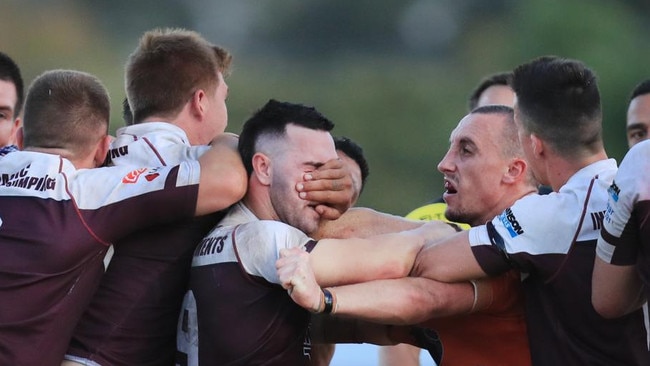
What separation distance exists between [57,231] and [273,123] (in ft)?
3.08

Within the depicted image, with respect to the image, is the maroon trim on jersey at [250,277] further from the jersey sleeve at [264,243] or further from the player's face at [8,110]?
the player's face at [8,110]

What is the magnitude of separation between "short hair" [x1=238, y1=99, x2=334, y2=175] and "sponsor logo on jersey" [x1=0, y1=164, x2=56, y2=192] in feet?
2.48

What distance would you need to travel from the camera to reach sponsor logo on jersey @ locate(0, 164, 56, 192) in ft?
15.1

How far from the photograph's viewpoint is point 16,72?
6.75 metres

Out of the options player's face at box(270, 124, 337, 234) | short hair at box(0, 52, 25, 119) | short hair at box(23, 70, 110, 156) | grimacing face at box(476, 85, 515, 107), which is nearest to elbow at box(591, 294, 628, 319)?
player's face at box(270, 124, 337, 234)

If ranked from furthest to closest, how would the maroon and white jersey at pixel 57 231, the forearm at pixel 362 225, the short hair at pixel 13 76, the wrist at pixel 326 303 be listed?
the short hair at pixel 13 76
the forearm at pixel 362 225
the maroon and white jersey at pixel 57 231
the wrist at pixel 326 303

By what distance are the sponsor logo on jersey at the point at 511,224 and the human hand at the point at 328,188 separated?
0.62 metres

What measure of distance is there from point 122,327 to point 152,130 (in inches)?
33.0

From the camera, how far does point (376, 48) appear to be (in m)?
21.0

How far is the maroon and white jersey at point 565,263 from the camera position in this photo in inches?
175

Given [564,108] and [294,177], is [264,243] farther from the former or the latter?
[564,108]

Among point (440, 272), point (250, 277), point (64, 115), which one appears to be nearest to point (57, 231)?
point (64, 115)

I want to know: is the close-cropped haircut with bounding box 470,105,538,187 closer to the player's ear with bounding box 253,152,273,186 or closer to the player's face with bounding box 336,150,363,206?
the player's face with bounding box 336,150,363,206

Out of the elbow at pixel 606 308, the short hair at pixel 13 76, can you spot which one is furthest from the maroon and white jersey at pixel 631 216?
the short hair at pixel 13 76
